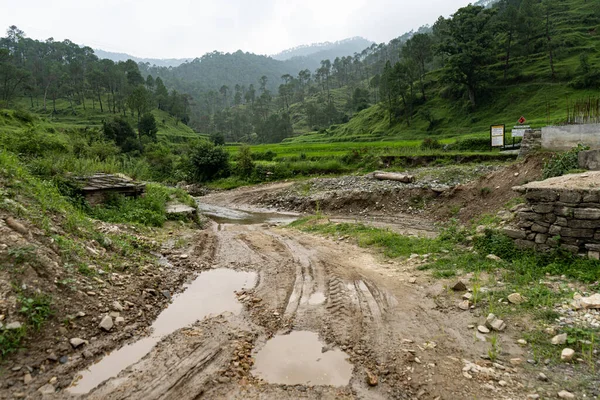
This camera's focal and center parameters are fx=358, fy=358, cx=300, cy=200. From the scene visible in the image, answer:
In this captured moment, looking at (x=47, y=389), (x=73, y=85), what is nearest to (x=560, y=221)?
(x=47, y=389)

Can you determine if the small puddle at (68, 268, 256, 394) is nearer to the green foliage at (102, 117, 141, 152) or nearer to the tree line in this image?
the green foliage at (102, 117, 141, 152)

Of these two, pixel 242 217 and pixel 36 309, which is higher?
pixel 36 309

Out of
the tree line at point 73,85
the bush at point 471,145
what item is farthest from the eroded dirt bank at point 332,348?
the tree line at point 73,85

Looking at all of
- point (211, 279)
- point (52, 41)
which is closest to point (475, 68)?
point (211, 279)

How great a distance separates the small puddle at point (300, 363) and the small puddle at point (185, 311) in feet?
4.64

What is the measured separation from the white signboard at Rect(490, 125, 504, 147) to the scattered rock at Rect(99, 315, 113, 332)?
25.8 metres

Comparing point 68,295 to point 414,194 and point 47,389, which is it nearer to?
point 47,389

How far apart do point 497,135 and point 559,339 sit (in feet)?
76.7

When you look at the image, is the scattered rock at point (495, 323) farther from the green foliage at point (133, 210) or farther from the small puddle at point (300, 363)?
the green foliage at point (133, 210)

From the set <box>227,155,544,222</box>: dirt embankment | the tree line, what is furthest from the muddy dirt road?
the tree line

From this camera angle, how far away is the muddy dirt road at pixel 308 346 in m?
4.16

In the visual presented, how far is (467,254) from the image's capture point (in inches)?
330

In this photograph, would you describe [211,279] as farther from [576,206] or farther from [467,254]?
[576,206]

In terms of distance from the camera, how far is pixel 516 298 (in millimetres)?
5945
